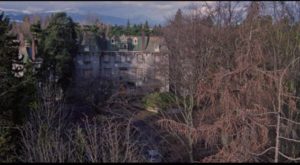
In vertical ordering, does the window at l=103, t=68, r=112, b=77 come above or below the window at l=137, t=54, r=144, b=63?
below

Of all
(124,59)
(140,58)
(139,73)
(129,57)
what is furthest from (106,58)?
(139,73)

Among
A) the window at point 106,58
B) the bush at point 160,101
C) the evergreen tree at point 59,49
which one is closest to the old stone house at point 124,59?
the window at point 106,58

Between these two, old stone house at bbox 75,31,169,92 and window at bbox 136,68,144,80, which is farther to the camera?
window at bbox 136,68,144,80

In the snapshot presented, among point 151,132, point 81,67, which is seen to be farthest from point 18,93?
point 81,67

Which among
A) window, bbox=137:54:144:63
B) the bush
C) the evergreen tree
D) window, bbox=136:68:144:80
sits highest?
the evergreen tree

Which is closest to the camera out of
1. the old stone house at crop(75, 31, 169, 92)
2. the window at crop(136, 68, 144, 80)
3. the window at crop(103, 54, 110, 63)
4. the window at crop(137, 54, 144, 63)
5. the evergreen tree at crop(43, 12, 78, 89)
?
the evergreen tree at crop(43, 12, 78, 89)

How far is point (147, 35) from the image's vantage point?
1727 inches

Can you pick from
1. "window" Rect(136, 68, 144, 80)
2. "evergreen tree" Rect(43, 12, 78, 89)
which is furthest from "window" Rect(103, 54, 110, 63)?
"evergreen tree" Rect(43, 12, 78, 89)

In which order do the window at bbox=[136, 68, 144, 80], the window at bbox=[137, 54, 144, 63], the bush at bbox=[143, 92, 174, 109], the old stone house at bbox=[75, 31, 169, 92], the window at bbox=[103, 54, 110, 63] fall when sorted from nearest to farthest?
the bush at bbox=[143, 92, 174, 109] → the old stone house at bbox=[75, 31, 169, 92] → the window at bbox=[136, 68, 144, 80] → the window at bbox=[103, 54, 110, 63] → the window at bbox=[137, 54, 144, 63]

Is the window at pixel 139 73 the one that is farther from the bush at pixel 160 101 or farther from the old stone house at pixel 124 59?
the bush at pixel 160 101

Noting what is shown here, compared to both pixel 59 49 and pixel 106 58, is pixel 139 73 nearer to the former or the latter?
pixel 106 58

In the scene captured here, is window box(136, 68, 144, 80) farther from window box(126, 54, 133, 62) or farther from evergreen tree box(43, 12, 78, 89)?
evergreen tree box(43, 12, 78, 89)

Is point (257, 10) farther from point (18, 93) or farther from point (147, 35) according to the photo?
point (147, 35)

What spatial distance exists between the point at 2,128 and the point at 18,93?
2.15 meters
